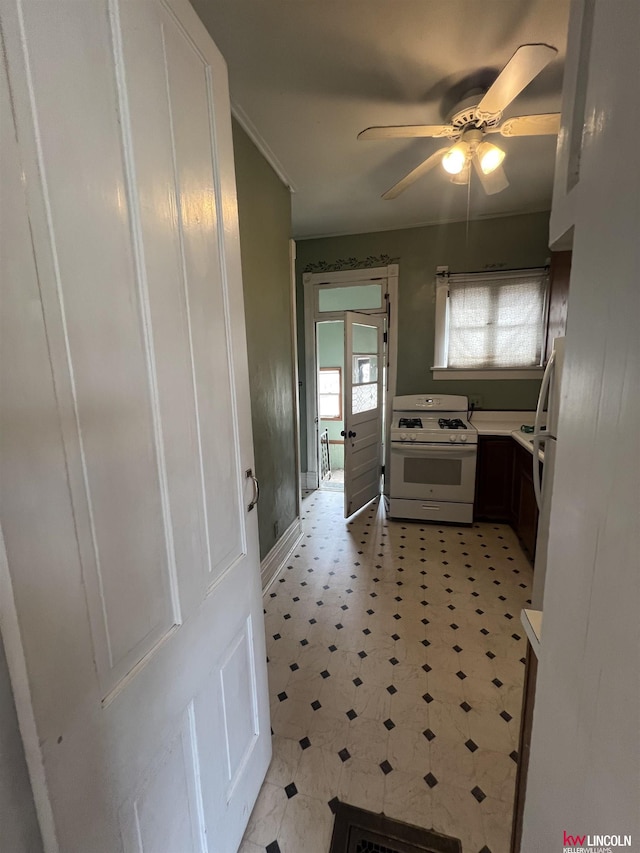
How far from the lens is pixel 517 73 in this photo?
1.33m

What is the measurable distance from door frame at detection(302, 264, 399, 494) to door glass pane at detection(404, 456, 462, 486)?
506mm

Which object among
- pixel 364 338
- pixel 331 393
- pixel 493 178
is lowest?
pixel 331 393

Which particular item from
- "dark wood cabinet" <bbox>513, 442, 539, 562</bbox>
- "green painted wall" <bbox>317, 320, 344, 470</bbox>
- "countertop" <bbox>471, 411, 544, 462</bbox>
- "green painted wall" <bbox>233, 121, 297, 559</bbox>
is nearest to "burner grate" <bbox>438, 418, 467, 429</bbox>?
"countertop" <bbox>471, 411, 544, 462</bbox>

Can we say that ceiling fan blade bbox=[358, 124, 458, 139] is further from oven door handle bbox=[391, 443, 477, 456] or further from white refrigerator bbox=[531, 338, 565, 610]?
oven door handle bbox=[391, 443, 477, 456]

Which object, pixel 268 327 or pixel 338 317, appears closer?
pixel 268 327

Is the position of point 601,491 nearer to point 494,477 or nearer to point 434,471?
point 434,471

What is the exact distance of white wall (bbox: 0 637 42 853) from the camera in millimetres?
494

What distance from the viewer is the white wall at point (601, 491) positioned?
16.4 inches

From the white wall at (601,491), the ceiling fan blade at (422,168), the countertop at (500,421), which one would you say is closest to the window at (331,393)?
the countertop at (500,421)

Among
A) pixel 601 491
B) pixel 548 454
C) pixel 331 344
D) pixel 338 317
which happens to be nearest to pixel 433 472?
pixel 548 454

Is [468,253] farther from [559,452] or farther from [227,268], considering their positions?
[559,452]

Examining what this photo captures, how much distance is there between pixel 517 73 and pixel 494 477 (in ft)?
9.14

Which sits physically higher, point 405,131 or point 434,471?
point 405,131

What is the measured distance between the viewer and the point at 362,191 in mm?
2838
